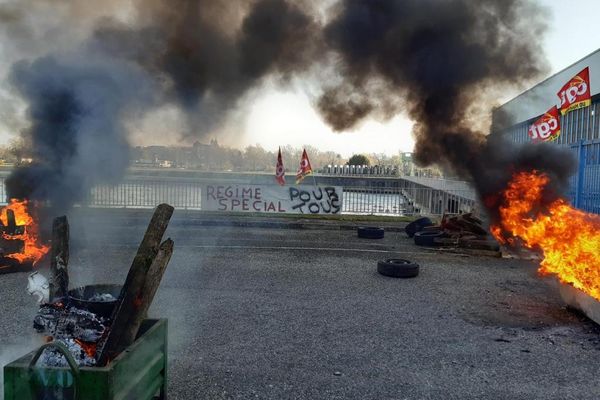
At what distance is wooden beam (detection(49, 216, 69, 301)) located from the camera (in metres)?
4.13

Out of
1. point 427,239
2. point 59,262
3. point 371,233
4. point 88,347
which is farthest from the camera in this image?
point 371,233

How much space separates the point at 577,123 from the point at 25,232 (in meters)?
20.8

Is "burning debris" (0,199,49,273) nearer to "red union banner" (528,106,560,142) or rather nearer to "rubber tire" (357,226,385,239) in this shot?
"rubber tire" (357,226,385,239)

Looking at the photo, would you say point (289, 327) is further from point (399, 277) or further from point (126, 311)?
point (399, 277)

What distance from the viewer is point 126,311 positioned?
11.1ft

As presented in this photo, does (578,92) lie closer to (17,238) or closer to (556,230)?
(556,230)

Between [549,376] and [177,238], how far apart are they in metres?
10.4

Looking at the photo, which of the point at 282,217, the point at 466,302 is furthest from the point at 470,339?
the point at 282,217

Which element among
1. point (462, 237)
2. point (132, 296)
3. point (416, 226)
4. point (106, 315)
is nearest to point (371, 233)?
point (416, 226)

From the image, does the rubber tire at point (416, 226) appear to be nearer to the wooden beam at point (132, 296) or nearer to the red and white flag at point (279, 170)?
the red and white flag at point (279, 170)

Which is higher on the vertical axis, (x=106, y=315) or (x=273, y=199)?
(x=273, y=199)

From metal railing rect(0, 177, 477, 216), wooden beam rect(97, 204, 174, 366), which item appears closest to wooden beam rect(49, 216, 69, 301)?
wooden beam rect(97, 204, 174, 366)

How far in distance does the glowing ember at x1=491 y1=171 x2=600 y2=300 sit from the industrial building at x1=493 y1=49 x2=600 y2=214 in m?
3.30

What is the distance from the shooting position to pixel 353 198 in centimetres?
1995
